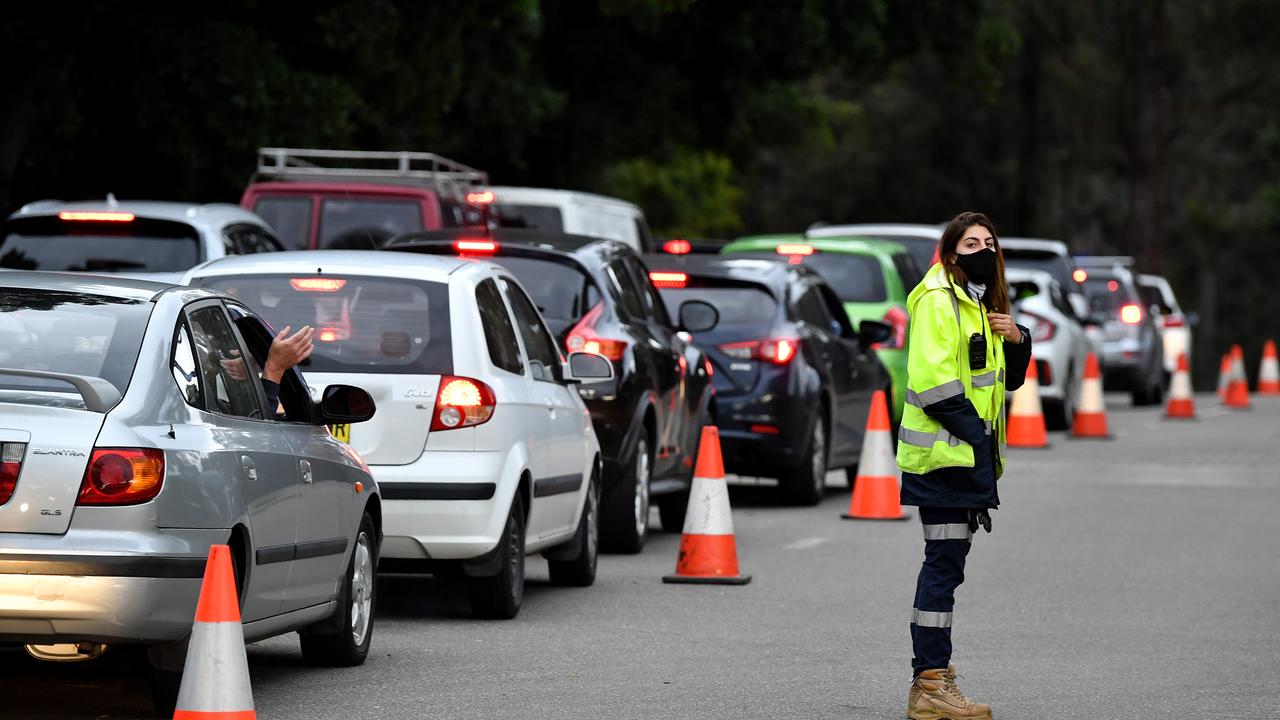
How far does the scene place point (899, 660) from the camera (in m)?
9.38

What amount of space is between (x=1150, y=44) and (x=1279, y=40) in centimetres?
265

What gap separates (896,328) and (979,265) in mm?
11877

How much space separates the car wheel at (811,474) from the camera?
16.1 metres

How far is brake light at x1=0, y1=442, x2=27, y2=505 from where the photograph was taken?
672cm

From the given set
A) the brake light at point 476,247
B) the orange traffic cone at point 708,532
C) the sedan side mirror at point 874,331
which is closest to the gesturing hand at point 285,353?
the orange traffic cone at point 708,532

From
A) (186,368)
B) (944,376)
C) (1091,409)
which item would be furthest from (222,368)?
(1091,409)

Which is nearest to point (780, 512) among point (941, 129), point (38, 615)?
point (38, 615)

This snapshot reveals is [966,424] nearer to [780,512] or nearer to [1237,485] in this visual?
[780,512]

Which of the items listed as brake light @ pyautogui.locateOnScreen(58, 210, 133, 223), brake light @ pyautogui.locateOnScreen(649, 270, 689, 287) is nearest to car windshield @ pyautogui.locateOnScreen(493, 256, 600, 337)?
brake light @ pyautogui.locateOnScreen(58, 210, 133, 223)

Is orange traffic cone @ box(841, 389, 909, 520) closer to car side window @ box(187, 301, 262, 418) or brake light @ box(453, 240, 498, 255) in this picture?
brake light @ box(453, 240, 498, 255)

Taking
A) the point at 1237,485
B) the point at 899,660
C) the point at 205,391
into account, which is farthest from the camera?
the point at 1237,485

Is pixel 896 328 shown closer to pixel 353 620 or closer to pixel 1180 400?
pixel 1180 400

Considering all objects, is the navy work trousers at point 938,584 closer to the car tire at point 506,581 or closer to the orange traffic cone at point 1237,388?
the car tire at point 506,581

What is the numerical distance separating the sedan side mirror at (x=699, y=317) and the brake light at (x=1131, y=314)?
16949mm
